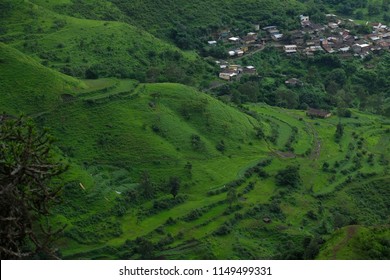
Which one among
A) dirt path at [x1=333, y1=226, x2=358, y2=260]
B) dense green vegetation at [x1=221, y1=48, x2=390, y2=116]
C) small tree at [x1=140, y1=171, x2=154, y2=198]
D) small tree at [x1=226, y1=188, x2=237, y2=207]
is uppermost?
dirt path at [x1=333, y1=226, x2=358, y2=260]

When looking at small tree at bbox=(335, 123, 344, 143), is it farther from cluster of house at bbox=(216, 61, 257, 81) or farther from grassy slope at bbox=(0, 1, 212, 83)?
cluster of house at bbox=(216, 61, 257, 81)

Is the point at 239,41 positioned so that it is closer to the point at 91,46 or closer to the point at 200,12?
the point at 200,12

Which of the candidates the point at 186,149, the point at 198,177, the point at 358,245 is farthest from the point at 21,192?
the point at 186,149

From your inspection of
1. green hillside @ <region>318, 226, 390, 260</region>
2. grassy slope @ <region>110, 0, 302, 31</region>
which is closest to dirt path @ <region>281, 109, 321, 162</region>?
green hillside @ <region>318, 226, 390, 260</region>

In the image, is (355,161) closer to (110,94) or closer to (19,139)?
(110,94)

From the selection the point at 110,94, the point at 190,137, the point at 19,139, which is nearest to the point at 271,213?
the point at 190,137

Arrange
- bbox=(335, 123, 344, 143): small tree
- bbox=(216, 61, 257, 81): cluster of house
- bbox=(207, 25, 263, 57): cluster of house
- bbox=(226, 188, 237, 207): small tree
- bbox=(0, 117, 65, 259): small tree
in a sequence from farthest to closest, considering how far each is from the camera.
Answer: bbox=(207, 25, 263, 57): cluster of house, bbox=(216, 61, 257, 81): cluster of house, bbox=(335, 123, 344, 143): small tree, bbox=(226, 188, 237, 207): small tree, bbox=(0, 117, 65, 259): small tree
